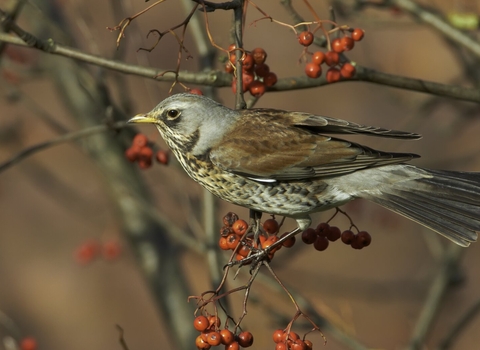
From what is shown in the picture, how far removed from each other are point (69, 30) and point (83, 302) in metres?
6.60

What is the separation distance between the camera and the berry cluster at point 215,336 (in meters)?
3.06

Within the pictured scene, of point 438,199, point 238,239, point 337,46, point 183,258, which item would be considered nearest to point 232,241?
point 238,239

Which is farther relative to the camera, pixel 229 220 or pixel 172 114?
pixel 172 114

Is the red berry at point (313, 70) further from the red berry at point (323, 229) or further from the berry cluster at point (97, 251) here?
the berry cluster at point (97, 251)

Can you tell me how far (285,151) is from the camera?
385 cm

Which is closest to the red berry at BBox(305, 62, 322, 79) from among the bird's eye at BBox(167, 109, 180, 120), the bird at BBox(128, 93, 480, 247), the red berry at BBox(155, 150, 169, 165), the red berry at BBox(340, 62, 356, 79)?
the red berry at BBox(340, 62, 356, 79)

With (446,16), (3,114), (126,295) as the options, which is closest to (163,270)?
(446,16)

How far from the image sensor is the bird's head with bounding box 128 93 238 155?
3820 mm

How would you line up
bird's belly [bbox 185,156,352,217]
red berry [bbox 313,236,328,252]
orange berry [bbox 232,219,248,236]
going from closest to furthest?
1. orange berry [bbox 232,219,248,236]
2. red berry [bbox 313,236,328,252]
3. bird's belly [bbox 185,156,352,217]

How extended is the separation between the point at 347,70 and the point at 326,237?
34.7 inches

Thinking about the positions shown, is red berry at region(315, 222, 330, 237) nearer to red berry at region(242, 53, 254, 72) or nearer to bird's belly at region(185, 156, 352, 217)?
bird's belly at region(185, 156, 352, 217)

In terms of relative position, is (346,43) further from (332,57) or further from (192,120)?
(192,120)

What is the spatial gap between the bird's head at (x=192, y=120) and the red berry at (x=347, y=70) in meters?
0.61

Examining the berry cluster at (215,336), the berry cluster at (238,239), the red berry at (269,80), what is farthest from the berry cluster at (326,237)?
the red berry at (269,80)
